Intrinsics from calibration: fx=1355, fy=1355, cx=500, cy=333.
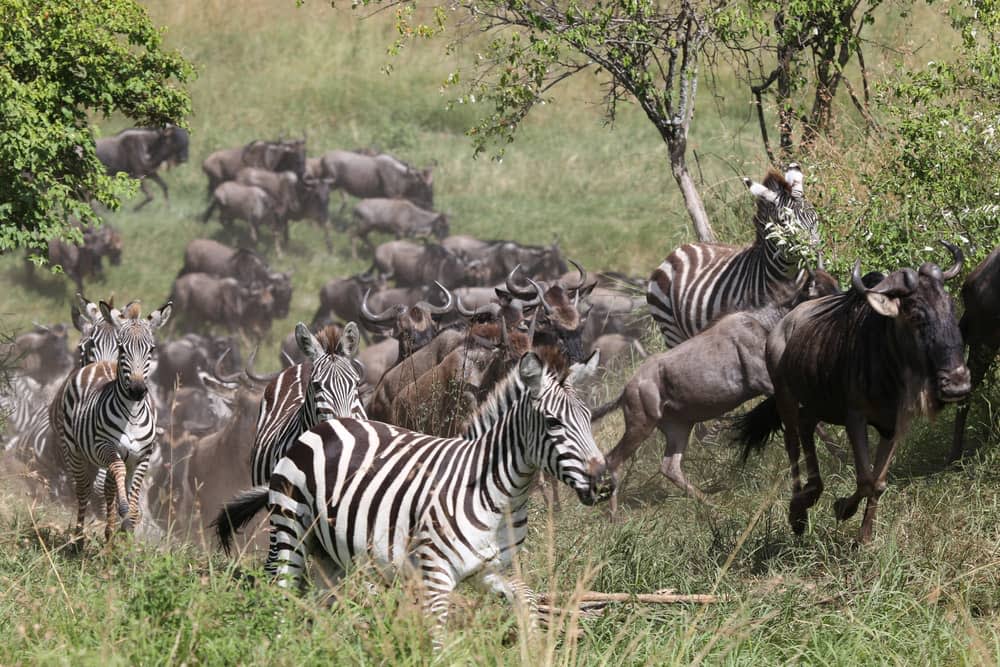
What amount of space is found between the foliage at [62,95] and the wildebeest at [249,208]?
64.1 ft

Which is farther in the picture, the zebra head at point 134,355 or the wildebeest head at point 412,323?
the wildebeest head at point 412,323

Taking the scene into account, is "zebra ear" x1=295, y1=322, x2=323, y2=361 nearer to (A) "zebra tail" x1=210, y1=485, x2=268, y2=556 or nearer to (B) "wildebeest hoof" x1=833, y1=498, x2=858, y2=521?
(A) "zebra tail" x1=210, y1=485, x2=268, y2=556

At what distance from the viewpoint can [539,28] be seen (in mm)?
13750

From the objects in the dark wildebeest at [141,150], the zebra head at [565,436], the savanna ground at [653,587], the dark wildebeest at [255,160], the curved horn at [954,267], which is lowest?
the savanna ground at [653,587]

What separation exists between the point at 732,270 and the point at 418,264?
56.3ft

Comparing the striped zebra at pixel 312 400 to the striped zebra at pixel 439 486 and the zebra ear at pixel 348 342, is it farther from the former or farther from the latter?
the striped zebra at pixel 439 486

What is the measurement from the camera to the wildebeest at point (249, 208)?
31578 millimetres

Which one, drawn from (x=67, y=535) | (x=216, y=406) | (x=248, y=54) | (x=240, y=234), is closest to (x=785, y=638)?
(x=67, y=535)

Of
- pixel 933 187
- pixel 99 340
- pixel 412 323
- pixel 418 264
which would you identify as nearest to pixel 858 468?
pixel 933 187

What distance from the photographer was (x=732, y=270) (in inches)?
496

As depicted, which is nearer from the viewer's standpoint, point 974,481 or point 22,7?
point 974,481

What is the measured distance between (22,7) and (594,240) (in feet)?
62.2

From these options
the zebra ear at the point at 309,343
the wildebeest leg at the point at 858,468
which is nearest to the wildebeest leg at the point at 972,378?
the wildebeest leg at the point at 858,468

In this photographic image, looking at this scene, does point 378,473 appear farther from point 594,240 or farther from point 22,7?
point 594,240
